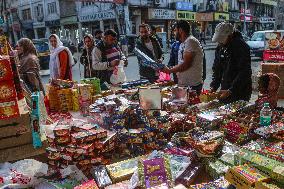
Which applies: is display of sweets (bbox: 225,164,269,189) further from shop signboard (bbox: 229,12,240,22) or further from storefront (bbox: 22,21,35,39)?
shop signboard (bbox: 229,12,240,22)

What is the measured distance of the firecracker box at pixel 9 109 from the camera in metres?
2.54

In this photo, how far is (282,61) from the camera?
767 cm

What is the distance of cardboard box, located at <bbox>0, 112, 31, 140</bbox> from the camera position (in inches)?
104

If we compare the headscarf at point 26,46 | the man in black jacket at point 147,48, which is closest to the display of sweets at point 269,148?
the man in black jacket at point 147,48

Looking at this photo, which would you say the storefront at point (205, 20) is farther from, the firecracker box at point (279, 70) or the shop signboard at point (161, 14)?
the firecracker box at point (279, 70)

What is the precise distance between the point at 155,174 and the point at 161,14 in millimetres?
27499

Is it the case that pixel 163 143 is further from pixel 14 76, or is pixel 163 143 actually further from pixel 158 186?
pixel 14 76

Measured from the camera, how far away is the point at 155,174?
1.96 meters

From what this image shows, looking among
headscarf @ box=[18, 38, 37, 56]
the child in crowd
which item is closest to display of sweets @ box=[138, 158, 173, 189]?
the child in crowd

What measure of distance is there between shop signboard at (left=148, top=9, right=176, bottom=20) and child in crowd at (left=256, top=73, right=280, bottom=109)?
24.7 metres

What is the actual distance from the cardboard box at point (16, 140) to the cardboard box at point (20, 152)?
0.11ft

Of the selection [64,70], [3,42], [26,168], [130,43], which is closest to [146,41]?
[64,70]

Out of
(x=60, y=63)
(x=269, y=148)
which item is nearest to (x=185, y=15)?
(x=60, y=63)

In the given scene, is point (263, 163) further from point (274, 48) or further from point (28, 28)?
point (28, 28)
